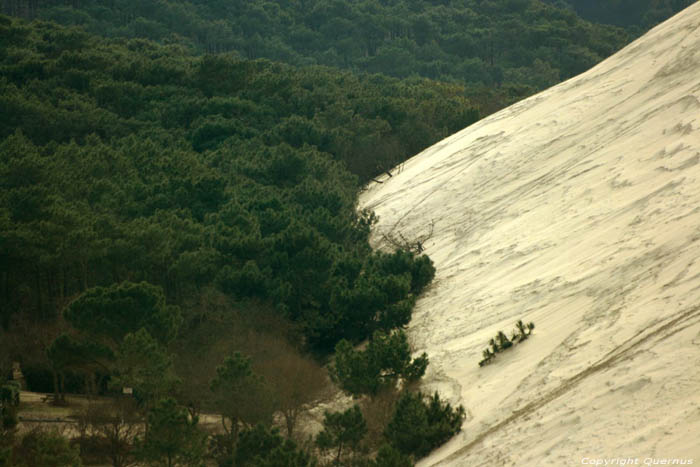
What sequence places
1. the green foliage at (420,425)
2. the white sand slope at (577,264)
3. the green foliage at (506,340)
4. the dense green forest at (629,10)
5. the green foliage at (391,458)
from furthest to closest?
1. the dense green forest at (629,10)
2. the green foliage at (506,340)
3. the green foliage at (420,425)
4. the green foliage at (391,458)
5. the white sand slope at (577,264)

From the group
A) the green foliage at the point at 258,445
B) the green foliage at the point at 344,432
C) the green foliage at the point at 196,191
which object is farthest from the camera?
the green foliage at the point at 196,191

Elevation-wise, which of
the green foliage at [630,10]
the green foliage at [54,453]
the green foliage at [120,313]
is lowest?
the green foliage at [54,453]

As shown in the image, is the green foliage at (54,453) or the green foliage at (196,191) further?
the green foliage at (196,191)

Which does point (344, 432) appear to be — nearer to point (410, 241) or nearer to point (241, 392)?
point (241, 392)

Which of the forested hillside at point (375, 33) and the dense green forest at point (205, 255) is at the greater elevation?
the forested hillside at point (375, 33)

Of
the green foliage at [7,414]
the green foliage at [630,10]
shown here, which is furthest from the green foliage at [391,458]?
the green foliage at [630,10]

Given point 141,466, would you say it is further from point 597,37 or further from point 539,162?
point 597,37

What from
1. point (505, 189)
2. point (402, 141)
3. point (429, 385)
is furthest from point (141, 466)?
point (402, 141)

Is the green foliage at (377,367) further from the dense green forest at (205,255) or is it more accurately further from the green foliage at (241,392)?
the green foliage at (241,392)
